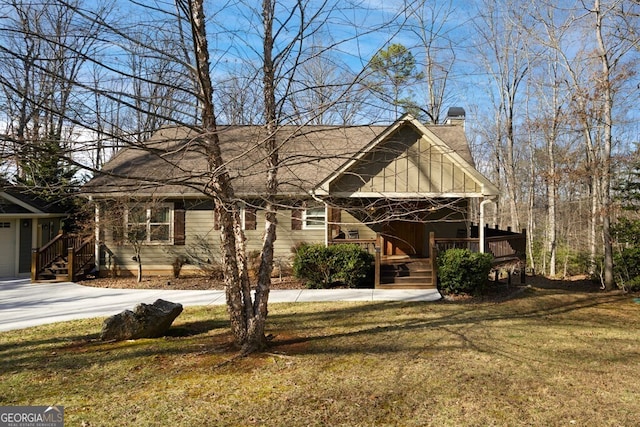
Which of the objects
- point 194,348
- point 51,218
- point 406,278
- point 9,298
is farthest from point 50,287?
point 406,278

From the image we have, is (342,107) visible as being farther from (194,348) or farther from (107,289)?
(107,289)

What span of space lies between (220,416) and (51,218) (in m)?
16.9

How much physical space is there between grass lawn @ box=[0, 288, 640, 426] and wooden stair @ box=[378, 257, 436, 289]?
3.36m

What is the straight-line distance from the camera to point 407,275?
12570 mm

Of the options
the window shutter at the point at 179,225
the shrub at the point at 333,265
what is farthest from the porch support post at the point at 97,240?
the shrub at the point at 333,265

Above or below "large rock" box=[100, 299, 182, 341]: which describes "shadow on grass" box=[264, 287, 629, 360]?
below

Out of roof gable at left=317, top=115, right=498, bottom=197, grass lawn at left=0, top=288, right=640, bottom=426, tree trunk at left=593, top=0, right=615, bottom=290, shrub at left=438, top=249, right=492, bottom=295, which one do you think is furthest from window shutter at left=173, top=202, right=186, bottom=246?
tree trunk at left=593, top=0, right=615, bottom=290

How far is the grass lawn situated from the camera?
4.46m

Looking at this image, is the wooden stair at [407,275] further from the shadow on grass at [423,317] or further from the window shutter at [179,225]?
the window shutter at [179,225]

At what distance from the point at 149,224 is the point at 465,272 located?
9.86m

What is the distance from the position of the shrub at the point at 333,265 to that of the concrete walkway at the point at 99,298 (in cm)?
43

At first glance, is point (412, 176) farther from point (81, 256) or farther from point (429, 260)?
point (81, 256)

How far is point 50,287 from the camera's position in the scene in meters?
13.1

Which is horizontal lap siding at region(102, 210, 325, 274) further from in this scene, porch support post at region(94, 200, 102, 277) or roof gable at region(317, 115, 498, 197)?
roof gable at region(317, 115, 498, 197)
